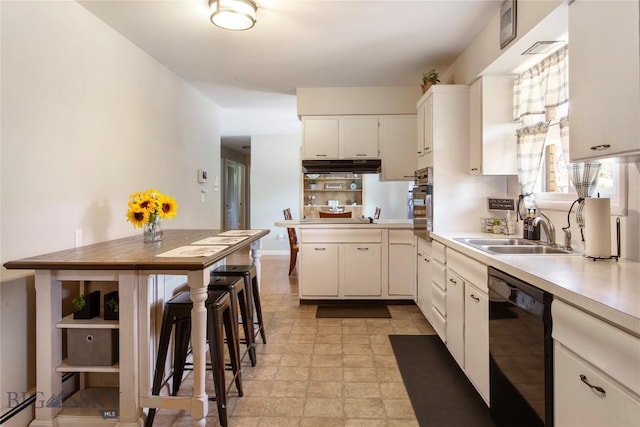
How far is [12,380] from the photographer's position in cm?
174

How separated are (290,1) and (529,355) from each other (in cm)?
239

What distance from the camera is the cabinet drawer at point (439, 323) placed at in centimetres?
258

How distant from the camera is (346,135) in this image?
412 cm

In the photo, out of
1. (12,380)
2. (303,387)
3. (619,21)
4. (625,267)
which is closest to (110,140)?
(12,380)

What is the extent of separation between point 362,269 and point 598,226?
93.7 inches

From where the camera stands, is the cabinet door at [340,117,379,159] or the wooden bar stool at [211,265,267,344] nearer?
the wooden bar stool at [211,265,267,344]

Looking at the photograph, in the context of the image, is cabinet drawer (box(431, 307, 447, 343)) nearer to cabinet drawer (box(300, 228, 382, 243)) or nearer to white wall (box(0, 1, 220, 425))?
cabinet drawer (box(300, 228, 382, 243))

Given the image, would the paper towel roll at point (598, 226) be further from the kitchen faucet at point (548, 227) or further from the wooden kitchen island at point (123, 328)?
the wooden kitchen island at point (123, 328)

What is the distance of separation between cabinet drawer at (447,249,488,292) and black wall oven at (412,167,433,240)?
2.02ft

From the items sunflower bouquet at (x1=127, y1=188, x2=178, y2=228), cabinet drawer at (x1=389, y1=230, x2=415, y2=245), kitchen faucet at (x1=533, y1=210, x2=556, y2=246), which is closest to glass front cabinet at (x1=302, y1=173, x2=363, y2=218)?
cabinet drawer at (x1=389, y1=230, x2=415, y2=245)

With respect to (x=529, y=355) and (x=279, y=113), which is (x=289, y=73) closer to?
(x=279, y=113)

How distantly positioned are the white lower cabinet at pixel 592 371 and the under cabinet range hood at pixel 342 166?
2982mm

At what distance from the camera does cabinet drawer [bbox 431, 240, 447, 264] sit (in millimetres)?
2621

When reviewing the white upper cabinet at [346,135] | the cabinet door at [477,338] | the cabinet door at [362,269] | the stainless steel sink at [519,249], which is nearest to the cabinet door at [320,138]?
the white upper cabinet at [346,135]
